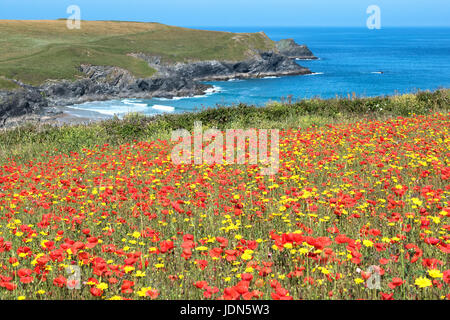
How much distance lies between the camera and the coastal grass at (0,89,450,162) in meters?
14.5

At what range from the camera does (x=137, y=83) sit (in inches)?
2884

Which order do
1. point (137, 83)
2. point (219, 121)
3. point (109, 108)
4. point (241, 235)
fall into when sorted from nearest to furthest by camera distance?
1. point (241, 235)
2. point (219, 121)
3. point (109, 108)
4. point (137, 83)

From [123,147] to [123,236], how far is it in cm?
676

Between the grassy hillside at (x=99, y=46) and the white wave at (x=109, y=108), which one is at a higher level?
the grassy hillside at (x=99, y=46)

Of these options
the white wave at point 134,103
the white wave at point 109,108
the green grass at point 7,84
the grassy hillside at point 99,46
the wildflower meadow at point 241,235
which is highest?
the grassy hillside at point 99,46

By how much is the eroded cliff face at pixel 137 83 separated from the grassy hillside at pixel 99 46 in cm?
247

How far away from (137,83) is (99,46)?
27524 mm

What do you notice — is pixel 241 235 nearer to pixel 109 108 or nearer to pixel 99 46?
pixel 109 108

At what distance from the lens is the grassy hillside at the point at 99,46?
236ft

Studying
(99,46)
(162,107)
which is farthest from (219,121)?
(99,46)

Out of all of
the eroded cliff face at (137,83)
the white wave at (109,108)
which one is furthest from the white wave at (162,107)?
the eroded cliff face at (137,83)

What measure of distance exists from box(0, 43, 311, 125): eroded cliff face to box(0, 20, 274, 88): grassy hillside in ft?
8.10

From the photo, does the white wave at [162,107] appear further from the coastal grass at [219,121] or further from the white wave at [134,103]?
the coastal grass at [219,121]

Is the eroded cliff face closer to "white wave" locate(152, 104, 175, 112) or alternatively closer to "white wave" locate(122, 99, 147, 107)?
"white wave" locate(122, 99, 147, 107)
